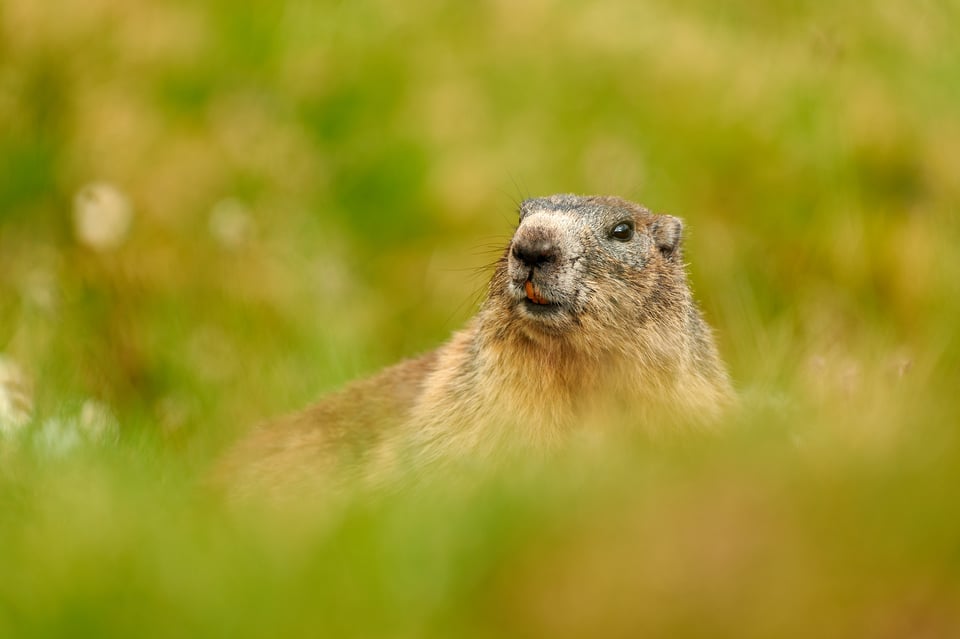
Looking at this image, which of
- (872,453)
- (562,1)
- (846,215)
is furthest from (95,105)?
(872,453)

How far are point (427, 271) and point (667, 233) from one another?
137 inches

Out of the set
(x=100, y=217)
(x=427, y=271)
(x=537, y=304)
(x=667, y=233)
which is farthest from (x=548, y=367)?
(x=100, y=217)

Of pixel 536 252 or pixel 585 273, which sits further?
pixel 585 273

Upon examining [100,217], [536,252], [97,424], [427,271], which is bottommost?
[97,424]

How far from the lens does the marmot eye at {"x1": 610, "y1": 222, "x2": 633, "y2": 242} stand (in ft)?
17.0

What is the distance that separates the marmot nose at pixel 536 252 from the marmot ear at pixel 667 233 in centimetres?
87

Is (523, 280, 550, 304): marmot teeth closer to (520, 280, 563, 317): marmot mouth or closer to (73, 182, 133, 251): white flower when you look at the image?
(520, 280, 563, 317): marmot mouth

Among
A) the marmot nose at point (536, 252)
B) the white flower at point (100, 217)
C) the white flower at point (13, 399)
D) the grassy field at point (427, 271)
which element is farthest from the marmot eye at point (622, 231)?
the white flower at point (100, 217)

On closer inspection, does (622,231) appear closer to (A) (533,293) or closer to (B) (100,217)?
(A) (533,293)

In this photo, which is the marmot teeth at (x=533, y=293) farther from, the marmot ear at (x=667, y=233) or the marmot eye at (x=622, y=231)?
the marmot ear at (x=667, y=233)

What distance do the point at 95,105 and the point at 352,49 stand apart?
75.4 inches

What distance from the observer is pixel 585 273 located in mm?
4848

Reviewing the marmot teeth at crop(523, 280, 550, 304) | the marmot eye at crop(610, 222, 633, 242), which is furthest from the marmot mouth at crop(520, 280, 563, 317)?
the marmot eye at crop(610, 222, 633, 242)

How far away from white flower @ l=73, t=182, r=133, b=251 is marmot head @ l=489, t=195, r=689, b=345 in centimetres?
366
